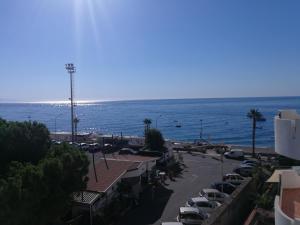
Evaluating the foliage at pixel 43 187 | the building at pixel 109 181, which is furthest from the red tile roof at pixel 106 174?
the foliage at pixel 43 187

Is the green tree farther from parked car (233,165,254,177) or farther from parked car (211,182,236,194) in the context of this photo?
parked car (211,182,236,194)

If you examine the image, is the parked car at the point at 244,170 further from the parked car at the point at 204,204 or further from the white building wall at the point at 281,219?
the white building wall at the point at 281,219

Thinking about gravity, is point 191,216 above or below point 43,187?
below

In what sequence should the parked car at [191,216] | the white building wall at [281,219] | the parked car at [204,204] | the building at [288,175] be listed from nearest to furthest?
the white building wall at [281,219] < the building at [288,175] < the parked car at [191,216] < the parked car at [204,204]

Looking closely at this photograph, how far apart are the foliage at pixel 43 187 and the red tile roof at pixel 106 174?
5165 millimetres

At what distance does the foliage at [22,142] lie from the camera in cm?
2080

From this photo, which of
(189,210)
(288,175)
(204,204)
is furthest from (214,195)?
(288,175)

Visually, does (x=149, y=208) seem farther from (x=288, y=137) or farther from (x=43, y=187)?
(x=288, y=137)

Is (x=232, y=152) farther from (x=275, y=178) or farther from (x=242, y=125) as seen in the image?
(x=242, y=125)

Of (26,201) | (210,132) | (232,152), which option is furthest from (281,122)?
(210,132)

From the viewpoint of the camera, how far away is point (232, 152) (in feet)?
163

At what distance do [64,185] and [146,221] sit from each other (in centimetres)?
733

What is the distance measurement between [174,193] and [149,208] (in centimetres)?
414

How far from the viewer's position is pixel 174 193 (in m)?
31.6
